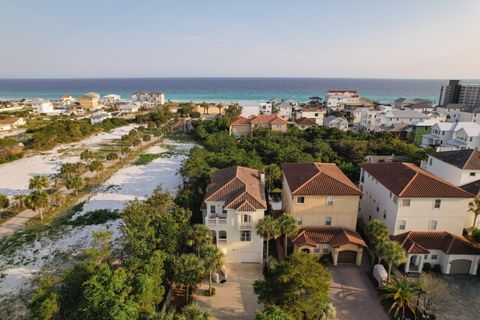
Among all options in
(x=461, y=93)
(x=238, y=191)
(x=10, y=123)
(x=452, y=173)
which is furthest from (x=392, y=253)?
(x=461, y=93)

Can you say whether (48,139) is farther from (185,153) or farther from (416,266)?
(416,266)

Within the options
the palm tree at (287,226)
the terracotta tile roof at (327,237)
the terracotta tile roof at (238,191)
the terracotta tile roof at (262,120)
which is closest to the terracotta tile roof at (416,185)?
the terracotta tile roof at (327,237)

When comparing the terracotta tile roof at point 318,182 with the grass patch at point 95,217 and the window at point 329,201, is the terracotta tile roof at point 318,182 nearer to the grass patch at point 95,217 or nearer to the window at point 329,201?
the window at point 329,201

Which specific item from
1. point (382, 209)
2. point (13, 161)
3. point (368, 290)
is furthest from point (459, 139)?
point (13, 161)

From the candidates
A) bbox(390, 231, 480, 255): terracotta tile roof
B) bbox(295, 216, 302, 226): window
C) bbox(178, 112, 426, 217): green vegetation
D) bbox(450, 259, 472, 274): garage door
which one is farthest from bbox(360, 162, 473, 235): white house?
bbox(178, 112, 426, 217): green vegetation

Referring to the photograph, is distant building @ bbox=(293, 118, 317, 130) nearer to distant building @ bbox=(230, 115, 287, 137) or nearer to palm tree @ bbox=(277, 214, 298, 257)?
distant building @ bbox=(230, 115, 287, 137)
